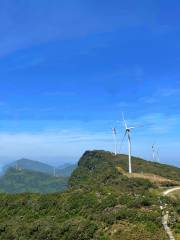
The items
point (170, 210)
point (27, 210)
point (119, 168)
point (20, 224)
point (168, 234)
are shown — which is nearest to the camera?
point (168, 234)

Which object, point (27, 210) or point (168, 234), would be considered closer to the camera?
point (168, 234)

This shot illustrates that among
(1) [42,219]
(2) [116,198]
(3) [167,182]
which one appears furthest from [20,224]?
(3) [167,182]

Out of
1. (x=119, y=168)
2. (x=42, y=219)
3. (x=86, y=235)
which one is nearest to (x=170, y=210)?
(x=86, y=235)

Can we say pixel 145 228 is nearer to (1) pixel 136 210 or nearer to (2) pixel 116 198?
(1) pixel 136 210

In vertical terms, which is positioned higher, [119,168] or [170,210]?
[119,168]

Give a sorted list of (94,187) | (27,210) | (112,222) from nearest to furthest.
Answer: (112,222)
(27,210)
(94,187)

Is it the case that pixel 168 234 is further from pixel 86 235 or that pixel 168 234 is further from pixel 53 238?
pixel 53 238

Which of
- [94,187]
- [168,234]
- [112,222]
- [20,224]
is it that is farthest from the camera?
[94,187]

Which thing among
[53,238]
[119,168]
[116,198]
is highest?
[119,168]

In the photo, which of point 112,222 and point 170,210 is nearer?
point 112,222
